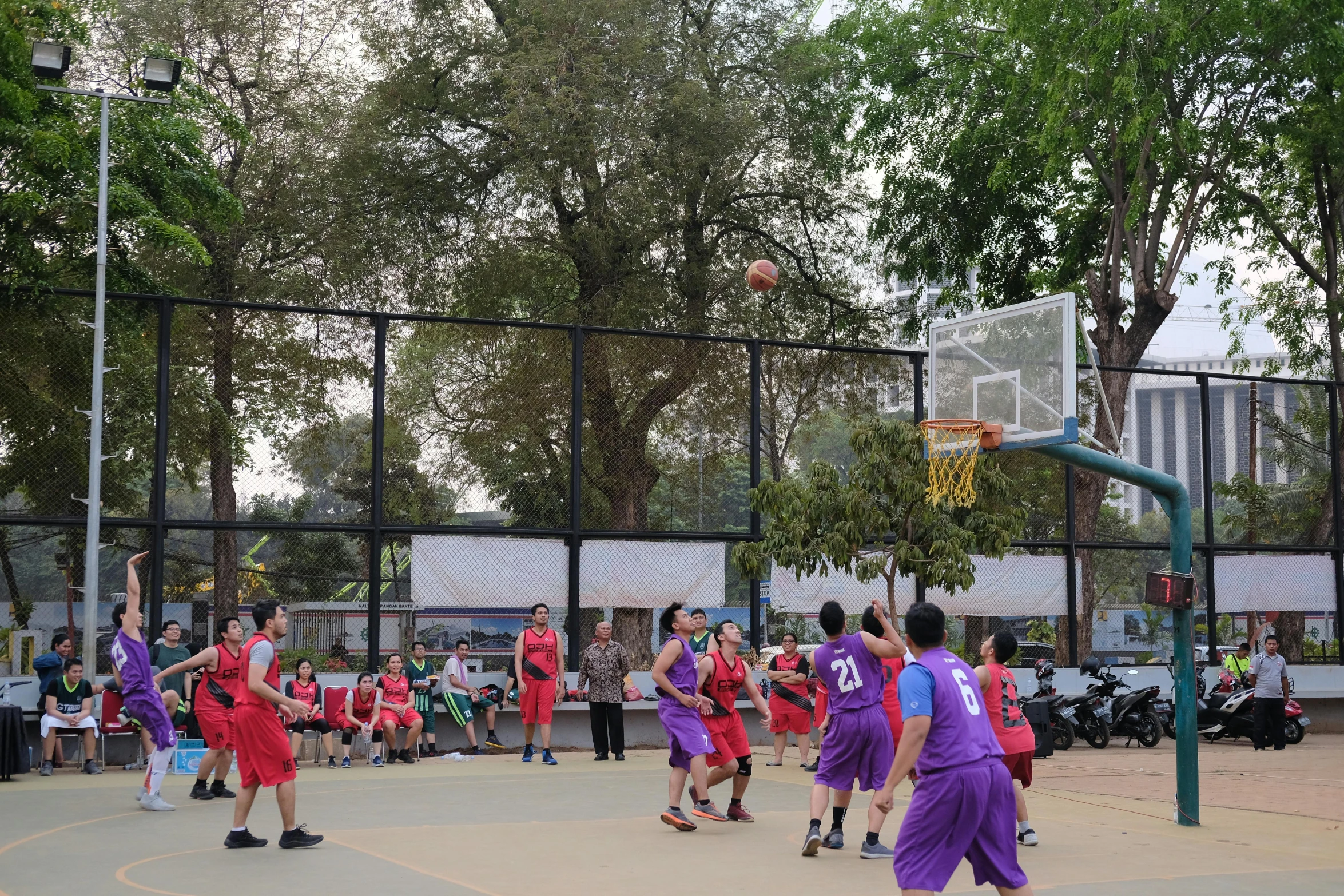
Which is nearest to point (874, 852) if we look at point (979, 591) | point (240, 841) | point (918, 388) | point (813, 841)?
point (813, 841)

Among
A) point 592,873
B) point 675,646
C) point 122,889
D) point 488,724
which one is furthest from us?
point 488,724

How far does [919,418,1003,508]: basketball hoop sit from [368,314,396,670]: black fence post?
6.96m

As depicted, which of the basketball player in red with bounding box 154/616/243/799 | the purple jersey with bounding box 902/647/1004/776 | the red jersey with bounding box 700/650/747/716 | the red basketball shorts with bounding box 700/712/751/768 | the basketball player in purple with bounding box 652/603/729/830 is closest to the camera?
the purple jersey with bounding box 902/647/1004/776

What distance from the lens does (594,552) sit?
18.1 m

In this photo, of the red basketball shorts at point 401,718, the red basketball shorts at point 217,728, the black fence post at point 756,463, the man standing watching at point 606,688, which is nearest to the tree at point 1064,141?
the black fence post at point 756,463

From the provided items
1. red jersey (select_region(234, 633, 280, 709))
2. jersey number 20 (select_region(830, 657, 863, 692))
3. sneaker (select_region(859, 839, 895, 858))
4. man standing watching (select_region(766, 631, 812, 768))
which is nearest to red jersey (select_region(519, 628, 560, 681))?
man standing watching (select_region(766, 631, 812, 768))

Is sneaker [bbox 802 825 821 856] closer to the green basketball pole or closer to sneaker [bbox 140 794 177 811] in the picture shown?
the green basketball pole

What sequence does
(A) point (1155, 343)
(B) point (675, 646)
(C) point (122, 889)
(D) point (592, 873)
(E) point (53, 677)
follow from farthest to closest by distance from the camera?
1. (A) point (1155, 343)
2. (E) point (53, 677)
3. (B) point (675, 646)
4. (D) point (592, 873)
5. (C) point (122, 889)

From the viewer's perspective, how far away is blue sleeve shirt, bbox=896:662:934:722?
6023 mm

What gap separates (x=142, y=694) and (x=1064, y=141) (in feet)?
62.4

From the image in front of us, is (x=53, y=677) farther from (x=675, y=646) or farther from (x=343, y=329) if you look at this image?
(x=675, y=646)

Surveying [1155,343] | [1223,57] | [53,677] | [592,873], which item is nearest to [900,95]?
[1223,57]

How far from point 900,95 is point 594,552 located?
49.7ft

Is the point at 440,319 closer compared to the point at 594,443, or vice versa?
the point at 440,319
